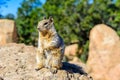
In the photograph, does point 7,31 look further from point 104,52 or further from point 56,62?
point 56,62

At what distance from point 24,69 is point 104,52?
2407 centimetres

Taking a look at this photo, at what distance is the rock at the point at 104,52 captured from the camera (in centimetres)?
3216

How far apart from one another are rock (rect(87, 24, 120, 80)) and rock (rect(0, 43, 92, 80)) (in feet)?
64.2

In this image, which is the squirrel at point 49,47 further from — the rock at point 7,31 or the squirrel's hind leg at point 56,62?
the rock at point 7,31

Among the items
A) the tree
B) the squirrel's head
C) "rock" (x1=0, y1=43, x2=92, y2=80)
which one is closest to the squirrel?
the squirrel's head

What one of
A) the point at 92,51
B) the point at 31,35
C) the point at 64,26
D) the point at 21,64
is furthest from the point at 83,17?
the point at 21,64

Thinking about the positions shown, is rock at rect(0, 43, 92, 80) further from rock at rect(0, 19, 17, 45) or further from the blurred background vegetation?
the blurred background vegetation

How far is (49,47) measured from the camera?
9789 mm

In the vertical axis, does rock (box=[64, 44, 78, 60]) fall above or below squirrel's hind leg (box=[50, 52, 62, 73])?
below

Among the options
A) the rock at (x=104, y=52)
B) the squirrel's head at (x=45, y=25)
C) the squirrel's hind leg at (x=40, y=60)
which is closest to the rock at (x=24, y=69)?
the squirrel's hind leg at (x=40, y=60)

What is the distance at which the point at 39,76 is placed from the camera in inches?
400

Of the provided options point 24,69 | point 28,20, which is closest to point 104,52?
point 24,69

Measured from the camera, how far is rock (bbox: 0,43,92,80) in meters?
10.2

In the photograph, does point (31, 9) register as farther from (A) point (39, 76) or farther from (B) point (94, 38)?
(A) point (39, 76)
